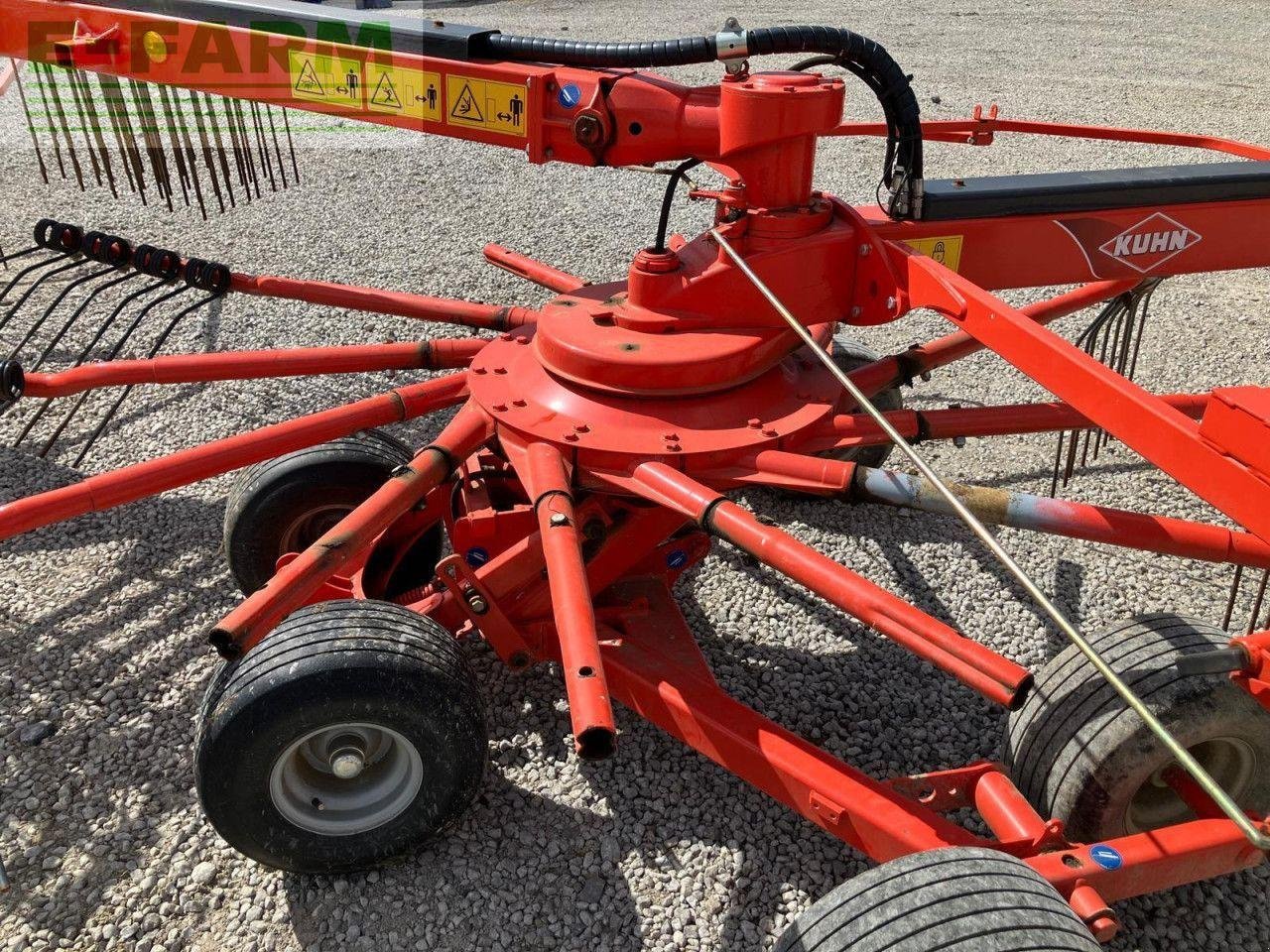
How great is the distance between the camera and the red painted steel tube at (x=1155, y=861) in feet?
7.03

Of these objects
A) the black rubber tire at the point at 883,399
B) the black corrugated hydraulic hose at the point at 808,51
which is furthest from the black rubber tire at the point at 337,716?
the black rubber tire at the point at 883,399

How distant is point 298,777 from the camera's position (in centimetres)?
265

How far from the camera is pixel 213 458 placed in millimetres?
3002

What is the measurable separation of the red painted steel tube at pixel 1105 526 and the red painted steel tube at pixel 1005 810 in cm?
64

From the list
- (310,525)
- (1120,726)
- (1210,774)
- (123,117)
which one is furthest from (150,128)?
(1210,774)

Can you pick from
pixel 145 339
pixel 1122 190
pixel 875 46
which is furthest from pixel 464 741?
pixel 145 339

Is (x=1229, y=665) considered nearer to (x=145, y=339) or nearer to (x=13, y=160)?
(x=145, y=339)

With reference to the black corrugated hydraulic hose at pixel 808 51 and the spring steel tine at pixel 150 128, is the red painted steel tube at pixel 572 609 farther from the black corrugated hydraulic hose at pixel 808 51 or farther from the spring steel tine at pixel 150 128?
the spring steel tine at pixel 150 128

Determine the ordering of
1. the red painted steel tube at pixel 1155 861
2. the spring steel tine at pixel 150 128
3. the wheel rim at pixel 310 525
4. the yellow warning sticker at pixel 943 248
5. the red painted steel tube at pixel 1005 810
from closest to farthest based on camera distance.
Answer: the red painted steel tube at pixel 1155 861, the red painted steel tube at pixel 1005 810, the yellow warning sticker at pixel 943 248, the wheel rim at pixel 310 525, the spring steel tine at pixel 150 128

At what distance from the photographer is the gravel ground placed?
2625 mm

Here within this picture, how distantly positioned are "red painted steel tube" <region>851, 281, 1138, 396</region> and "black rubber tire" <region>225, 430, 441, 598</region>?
67.7 inches

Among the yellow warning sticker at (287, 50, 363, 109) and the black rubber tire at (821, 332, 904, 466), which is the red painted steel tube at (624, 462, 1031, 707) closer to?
the yellow warning sticker at (287, 50, 363, 109)

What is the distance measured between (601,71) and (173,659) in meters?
2.47

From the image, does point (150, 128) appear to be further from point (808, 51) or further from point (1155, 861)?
point (1155, 861)
